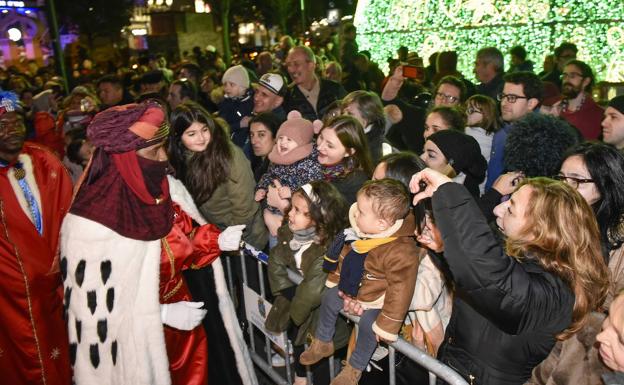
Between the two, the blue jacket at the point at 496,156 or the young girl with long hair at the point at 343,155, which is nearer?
the young girl with long hair at the point at 343,155

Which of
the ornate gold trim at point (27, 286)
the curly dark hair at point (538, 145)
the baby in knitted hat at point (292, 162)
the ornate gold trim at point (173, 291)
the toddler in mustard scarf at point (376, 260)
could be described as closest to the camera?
the toddler in mustard scarf at point (376, 260)

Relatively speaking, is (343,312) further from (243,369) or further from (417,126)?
(417,126)

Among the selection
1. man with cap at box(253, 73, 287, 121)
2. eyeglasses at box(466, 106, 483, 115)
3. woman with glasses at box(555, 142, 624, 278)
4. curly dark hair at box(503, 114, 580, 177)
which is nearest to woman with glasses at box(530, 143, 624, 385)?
woman with glasses at box(555, 142, 624, 278)

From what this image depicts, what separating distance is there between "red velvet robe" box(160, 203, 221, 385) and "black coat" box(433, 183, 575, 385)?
185cm

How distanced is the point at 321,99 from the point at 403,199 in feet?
17.5

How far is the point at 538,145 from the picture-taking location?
370 centimetres

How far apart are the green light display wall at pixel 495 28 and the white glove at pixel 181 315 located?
8687 mm

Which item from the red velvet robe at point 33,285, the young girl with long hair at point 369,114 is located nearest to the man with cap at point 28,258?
the red velvet robe at point 33,285

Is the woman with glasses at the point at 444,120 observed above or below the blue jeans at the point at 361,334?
above

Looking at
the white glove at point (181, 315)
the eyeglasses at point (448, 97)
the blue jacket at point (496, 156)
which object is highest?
the eyeglasses at point (448, 97)

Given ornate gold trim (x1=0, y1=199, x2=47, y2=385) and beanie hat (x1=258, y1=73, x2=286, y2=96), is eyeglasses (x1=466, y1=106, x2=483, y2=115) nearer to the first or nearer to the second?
beanie hat (x1=258, y1=73, x2=286, y2=96)

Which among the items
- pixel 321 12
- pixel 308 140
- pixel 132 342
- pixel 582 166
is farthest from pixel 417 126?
pixel 321 12

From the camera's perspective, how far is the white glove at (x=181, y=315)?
3.27 m

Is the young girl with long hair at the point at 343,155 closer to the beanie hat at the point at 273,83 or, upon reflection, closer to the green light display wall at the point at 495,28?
the beanie hat at the point at 273,83
